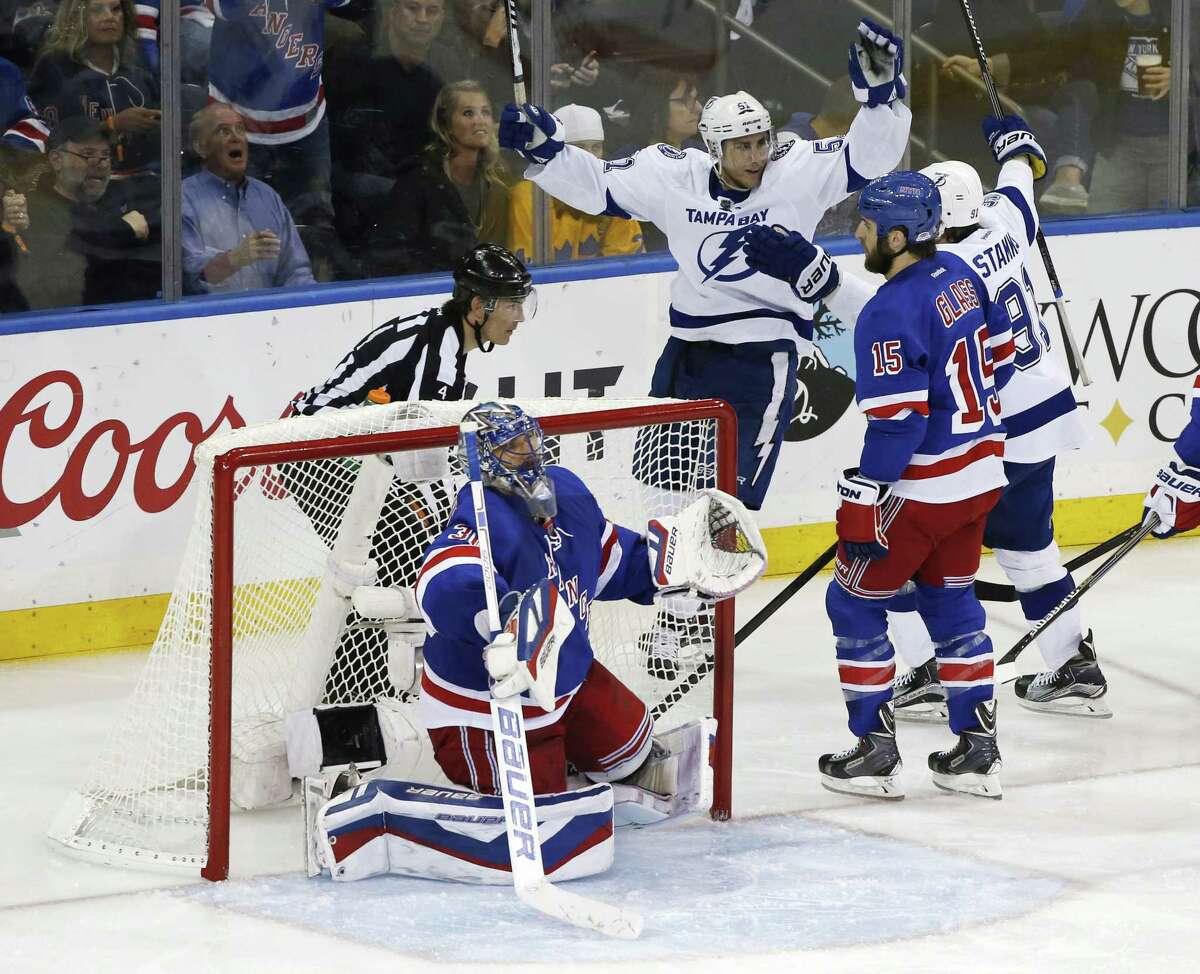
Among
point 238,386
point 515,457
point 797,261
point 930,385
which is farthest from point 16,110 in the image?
point 930,385

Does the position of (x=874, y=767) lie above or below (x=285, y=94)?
below

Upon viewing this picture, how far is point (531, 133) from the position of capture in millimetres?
5254

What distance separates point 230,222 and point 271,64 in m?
0.43

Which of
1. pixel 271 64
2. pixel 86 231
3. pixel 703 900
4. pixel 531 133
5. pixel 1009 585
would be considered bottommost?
pixel 703 900

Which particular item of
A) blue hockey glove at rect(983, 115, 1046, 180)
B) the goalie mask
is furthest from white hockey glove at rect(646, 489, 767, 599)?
blue hockey glove at rect(983, 115, 1046, 180)

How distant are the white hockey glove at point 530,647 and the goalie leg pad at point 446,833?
0.25 meters

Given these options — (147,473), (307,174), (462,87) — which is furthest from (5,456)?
(462,87)

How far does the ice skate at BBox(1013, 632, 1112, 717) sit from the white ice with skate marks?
1.11 meters

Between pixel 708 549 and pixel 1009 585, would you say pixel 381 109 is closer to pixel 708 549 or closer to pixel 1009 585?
pixel 1009 585

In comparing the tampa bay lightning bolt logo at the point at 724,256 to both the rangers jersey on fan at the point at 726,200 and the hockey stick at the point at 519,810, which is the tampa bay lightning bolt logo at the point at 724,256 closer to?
the rangers jersey on fan at the point at 726,200

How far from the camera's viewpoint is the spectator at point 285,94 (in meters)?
5.82

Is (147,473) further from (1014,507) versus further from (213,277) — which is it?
(1014,507)

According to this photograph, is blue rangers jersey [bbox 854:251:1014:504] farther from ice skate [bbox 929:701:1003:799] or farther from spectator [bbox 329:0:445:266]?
spectator [bbox 329:0:445:266]

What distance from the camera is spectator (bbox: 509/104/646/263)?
634cm
